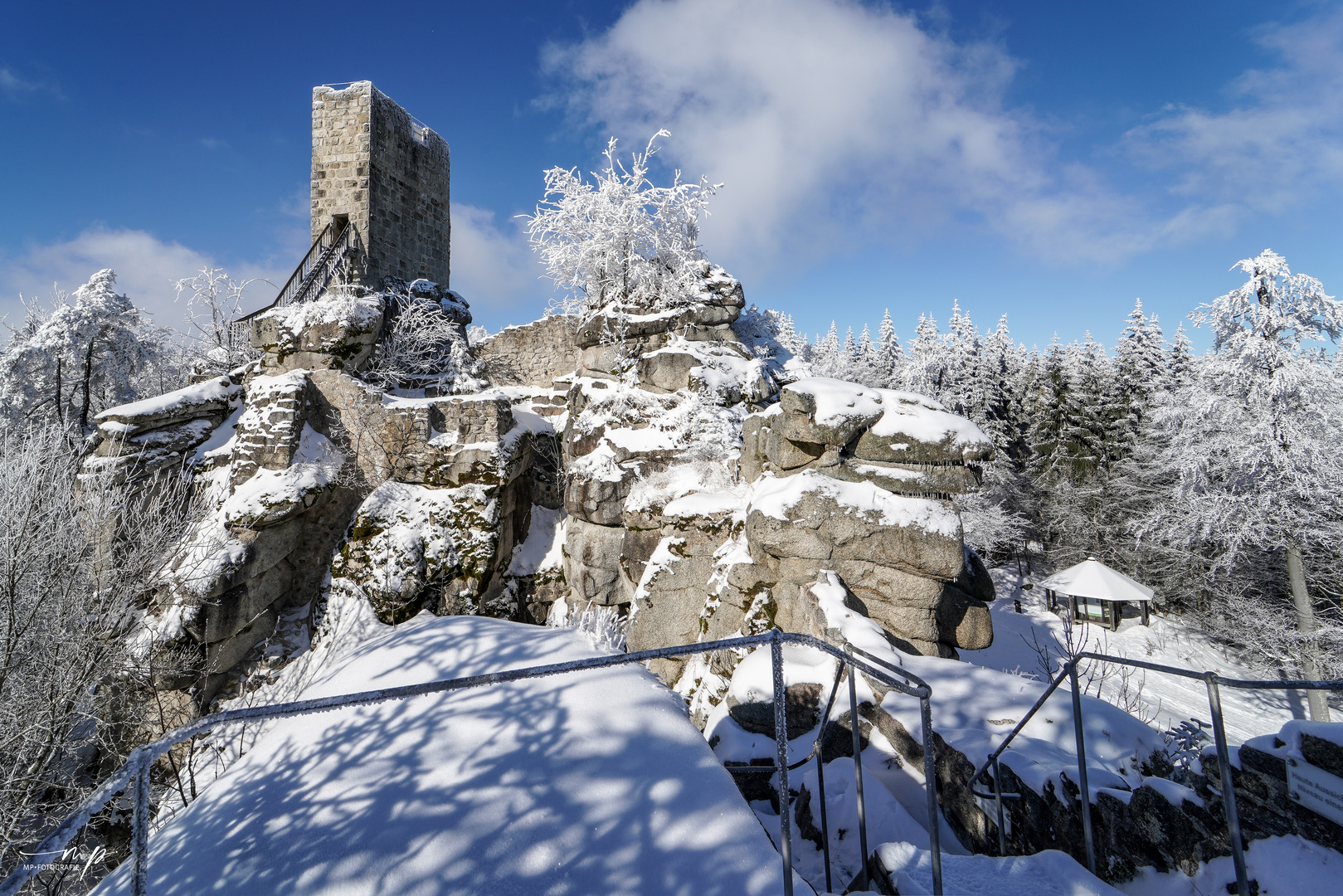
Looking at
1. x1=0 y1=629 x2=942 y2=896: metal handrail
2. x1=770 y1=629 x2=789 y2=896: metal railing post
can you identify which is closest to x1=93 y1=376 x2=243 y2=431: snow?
x1=0 y1=629 x2=942 y2=896: metal handrail

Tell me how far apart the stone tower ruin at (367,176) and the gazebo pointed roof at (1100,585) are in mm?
22471

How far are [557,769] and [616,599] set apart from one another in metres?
9.78

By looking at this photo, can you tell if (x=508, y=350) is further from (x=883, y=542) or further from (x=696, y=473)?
(x=883, y=542)

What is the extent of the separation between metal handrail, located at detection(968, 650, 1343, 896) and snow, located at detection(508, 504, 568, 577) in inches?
418

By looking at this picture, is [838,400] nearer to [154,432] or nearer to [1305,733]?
[1305,733]

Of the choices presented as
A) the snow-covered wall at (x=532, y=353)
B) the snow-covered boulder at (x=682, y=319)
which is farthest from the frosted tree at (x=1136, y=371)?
the snow-covered wall at (x=532, y=353)

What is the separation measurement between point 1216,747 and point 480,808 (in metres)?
3.59

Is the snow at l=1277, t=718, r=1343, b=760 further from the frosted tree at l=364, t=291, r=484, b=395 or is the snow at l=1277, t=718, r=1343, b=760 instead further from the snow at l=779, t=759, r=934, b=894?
the frosted tree at l=364, t=291, r=484, b=395

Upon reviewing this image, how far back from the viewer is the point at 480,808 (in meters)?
2.47

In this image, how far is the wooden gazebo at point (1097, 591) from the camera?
16422 millimetres

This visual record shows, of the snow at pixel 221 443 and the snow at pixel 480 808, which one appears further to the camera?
the snow at pixel 221 443

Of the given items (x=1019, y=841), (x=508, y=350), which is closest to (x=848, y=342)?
(x=508, y=350)

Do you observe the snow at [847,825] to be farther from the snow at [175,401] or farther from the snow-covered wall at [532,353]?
the snow-covered wall at [532,353]

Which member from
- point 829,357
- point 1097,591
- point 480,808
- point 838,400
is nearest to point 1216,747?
point 480,808
